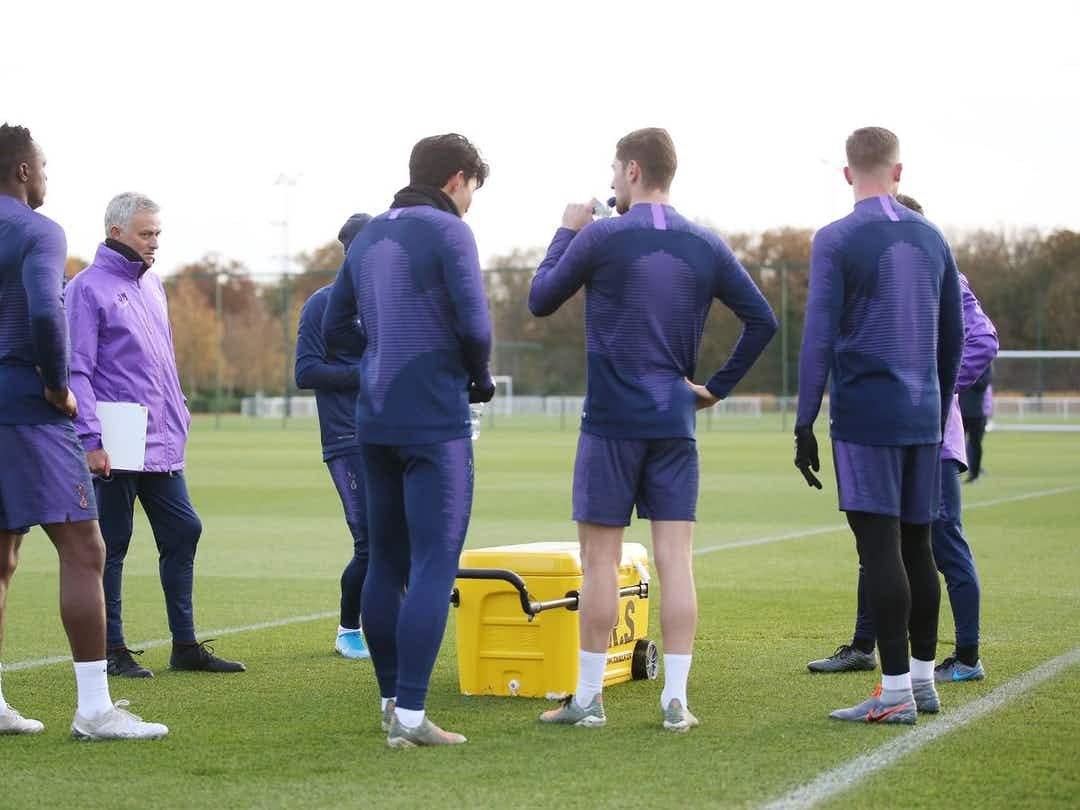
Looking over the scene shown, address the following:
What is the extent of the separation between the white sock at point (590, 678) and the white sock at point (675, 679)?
0.24 m

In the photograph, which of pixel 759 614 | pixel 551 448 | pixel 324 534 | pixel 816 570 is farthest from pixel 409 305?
pixel 551 448

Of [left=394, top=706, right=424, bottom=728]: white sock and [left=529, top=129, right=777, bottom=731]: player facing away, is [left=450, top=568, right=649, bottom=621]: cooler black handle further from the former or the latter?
[left=394, top=706, right=424, bottom=728]: white sock

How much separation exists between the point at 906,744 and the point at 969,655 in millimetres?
1554

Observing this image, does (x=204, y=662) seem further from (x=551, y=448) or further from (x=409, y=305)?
(x=551, y=448)

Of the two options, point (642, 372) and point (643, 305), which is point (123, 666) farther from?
point (643, 305)

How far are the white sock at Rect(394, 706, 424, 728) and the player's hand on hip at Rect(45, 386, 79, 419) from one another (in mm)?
1549

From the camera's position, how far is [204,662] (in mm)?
7516

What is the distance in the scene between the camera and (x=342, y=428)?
26.6 ft

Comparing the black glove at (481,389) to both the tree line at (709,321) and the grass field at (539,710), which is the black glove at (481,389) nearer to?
the grass field at (539,710)

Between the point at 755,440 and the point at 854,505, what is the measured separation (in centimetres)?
3420

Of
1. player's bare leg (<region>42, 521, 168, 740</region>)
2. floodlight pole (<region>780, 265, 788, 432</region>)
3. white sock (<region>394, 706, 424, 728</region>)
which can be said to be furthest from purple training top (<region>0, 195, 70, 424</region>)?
floodlight pole (<region>780, 265, 788, 432</region>)

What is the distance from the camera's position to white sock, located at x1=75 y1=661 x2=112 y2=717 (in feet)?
19.2

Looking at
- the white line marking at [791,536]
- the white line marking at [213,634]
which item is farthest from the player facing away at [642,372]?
the white line marking at [791,536]

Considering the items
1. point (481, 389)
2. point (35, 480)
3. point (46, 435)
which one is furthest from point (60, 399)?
point (481, 389)
